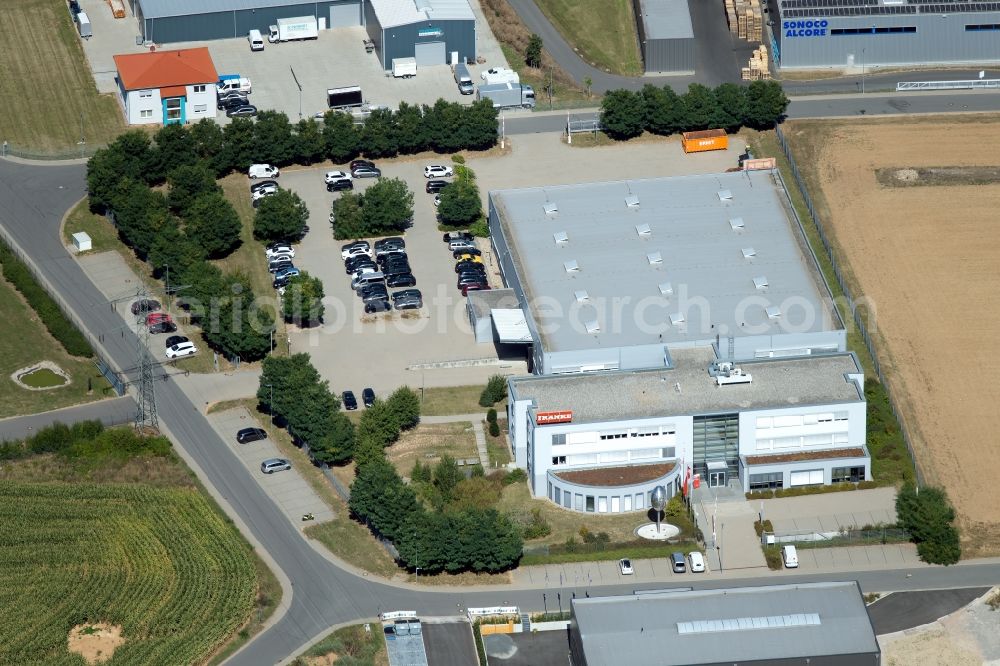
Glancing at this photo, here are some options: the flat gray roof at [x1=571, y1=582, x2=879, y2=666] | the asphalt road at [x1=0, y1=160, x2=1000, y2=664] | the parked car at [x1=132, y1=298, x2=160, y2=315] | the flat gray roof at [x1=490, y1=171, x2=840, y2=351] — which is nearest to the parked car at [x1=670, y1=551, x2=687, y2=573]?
the asphalt road at [x1=0, y1=160, x2=1000, y2=664]

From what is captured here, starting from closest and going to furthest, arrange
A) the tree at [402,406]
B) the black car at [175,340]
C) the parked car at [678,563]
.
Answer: the parked car at [678,563], the tree at [402,406], the black car at [175,340]

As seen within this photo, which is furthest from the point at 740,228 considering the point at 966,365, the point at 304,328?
the point at 304,328

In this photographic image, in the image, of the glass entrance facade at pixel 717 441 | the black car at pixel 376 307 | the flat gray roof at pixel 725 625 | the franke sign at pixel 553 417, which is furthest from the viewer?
the black car at pixel 376 307

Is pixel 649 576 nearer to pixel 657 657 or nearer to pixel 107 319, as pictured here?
pixel 657 657

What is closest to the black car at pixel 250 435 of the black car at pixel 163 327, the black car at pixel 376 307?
the black car at pixel 163 327

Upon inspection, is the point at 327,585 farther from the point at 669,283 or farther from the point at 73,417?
the point at 669,283

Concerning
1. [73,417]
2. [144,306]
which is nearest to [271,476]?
[73,417]

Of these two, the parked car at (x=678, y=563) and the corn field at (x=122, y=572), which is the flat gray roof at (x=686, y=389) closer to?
the parked car at (x=678, y=563)
